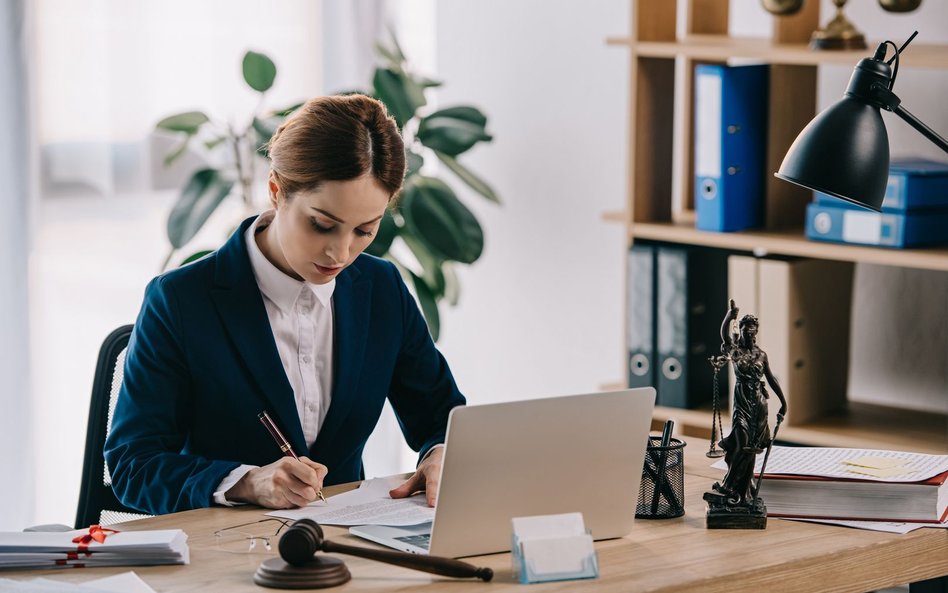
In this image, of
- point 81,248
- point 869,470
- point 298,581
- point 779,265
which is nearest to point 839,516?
point 869,470

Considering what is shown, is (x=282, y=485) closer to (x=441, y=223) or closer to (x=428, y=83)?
(x=441, y=223)

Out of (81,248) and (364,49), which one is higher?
(364,49)

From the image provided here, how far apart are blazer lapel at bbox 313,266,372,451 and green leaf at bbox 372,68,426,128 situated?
1.27m

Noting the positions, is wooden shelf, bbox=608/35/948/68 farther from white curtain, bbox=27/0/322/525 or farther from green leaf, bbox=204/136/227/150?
white curtain, bbox=27/0/322/525

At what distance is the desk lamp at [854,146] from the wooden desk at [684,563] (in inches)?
17.5

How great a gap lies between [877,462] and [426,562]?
724 millimetres

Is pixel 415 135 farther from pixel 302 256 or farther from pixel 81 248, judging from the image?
pixel 302 256

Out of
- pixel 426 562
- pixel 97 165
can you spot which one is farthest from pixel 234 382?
pixel 97 165

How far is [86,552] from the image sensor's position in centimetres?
158

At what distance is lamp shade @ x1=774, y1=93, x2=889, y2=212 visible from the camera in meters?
1.74

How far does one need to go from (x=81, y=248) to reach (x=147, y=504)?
1694mm

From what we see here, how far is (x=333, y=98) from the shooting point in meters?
2.01

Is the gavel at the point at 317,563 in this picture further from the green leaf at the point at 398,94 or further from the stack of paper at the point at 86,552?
the green leaf at the point at 398,94

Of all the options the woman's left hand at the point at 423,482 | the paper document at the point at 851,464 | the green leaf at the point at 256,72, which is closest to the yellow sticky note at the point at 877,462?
the paper document at the point at 851,464
